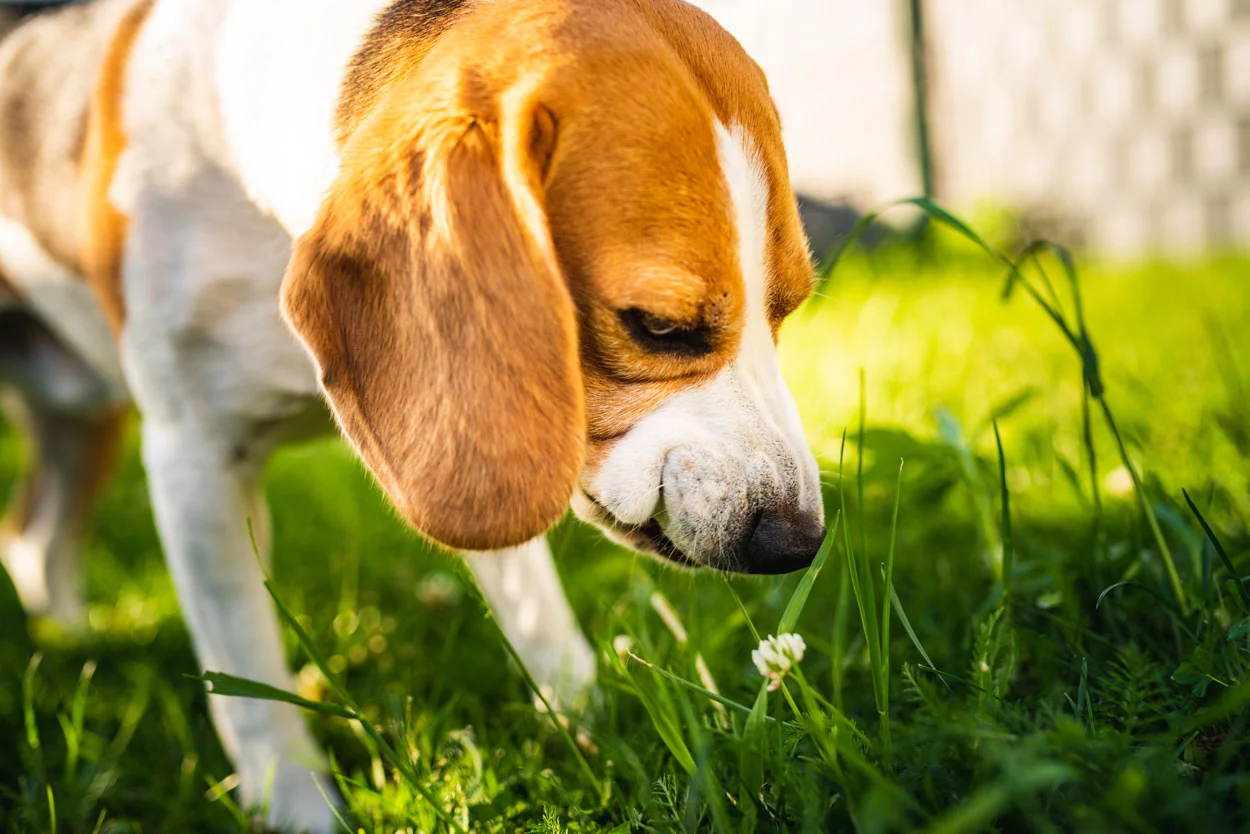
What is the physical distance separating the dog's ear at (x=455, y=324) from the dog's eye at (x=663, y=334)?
0.11 metres

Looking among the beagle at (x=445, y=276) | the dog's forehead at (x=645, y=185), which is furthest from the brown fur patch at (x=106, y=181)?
the dog's forehead at (x=645, y=185)

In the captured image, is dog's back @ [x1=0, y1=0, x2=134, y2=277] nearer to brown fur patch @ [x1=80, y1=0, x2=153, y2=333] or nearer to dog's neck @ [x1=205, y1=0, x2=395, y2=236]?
brown fur patch @ [x1=80, y1=0, x2=153, y2=333]

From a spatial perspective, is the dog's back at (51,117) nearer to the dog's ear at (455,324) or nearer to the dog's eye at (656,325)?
the dog's ear at (455,324)

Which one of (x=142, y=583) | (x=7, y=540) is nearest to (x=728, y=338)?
(x=142, y=583)

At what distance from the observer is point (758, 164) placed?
1.47 m

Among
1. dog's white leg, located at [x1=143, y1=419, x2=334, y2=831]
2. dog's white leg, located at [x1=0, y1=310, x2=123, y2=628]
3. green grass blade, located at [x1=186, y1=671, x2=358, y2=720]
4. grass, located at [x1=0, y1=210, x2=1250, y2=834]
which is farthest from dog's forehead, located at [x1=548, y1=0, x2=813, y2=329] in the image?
dog's white leg, located at [x1=0, y1=310, x2=123, y2=628]

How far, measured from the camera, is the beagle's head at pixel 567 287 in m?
1.31

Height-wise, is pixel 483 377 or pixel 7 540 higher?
pixel 483 377

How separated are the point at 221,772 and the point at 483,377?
114 centimetres

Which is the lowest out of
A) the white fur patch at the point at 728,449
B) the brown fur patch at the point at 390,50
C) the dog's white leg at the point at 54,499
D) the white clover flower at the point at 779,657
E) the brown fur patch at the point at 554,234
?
the dog's white leg at the point at 54,499

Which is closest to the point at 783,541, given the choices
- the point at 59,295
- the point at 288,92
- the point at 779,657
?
the point at 779,657

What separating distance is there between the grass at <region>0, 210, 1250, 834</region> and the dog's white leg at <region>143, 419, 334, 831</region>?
11 cm

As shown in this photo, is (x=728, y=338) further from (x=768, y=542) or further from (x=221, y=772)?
(x=221, y=772)

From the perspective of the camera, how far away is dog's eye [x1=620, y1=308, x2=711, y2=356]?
1397mm
